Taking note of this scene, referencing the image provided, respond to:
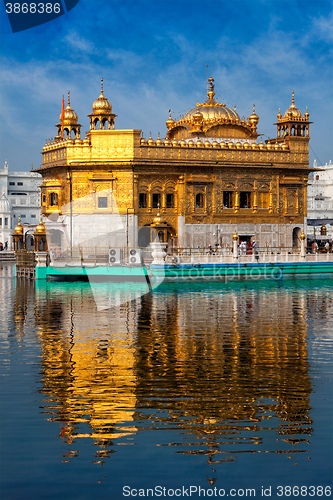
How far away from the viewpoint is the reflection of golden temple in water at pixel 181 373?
842cm

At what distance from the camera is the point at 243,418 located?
880 cm

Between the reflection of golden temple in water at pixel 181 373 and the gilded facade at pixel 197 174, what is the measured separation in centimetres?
1839

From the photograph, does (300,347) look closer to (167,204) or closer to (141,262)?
(141,262)

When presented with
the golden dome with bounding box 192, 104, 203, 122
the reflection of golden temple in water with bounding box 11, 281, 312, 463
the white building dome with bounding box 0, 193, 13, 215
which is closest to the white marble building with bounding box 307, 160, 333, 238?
the white building dome with bounding box 0, 193, 13, 215

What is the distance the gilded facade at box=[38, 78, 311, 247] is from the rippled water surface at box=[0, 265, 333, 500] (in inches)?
820

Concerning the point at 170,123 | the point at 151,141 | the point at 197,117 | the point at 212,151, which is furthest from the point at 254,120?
the point at 151,141

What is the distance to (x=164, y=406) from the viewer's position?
→ 9.39 m

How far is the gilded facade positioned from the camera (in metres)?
38.7

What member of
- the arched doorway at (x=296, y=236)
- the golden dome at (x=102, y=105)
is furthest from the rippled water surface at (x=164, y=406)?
the arched doorway at (x=296, y=236)

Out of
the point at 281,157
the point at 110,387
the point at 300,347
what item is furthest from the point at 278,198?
the point at 110,387

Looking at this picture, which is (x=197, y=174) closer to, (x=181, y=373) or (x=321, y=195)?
(x=181, y=373)

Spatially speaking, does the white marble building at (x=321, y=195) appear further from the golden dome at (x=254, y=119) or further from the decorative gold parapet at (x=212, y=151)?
the decorative gold parapet at (x=212, y=151)

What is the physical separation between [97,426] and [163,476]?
1703mm

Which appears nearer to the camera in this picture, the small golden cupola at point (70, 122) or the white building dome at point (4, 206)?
the small golden cupola at point (70, 122)
